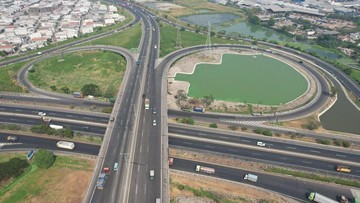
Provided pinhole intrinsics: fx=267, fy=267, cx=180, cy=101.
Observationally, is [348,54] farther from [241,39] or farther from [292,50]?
[241,39]

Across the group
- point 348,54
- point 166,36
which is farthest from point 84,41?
point 348,54

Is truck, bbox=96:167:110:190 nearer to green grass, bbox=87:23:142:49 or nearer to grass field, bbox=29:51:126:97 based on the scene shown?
grass field, bbox=29:51:126:97

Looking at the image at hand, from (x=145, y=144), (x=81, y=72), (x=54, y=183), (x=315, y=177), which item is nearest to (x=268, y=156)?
(x=315, y=177)

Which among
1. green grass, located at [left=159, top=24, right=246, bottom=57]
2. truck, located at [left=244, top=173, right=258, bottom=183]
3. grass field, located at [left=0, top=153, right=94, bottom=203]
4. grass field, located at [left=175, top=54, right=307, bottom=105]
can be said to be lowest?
grass field, located at [left=0, top=153, right=94, bottom=203]

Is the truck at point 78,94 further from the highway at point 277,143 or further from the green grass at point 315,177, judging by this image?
the green grass at point 315,177

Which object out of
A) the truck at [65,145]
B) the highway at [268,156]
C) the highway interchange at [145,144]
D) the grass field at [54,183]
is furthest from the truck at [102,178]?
the highway at [268,156]

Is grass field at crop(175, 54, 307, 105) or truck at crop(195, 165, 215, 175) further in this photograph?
grass field at crop(175, 54, 307, 105)

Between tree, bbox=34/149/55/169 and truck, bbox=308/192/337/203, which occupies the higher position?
truck, bbox=308/192/337/203

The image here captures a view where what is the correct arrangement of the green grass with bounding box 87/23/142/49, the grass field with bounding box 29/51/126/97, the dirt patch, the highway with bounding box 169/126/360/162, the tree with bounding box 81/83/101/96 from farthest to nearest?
the green grass with bounding box 87/23/142/49, the grass field with bounding box 29/51/126/97, the tree with bounding box 81/83/101/96, the highway with bounding box 169/126/360/162, the dirt patch

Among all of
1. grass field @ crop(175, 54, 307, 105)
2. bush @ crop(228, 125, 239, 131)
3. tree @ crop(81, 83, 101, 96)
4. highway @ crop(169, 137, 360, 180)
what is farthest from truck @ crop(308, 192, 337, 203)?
tree @ crop(81, 83, 101, 96)
